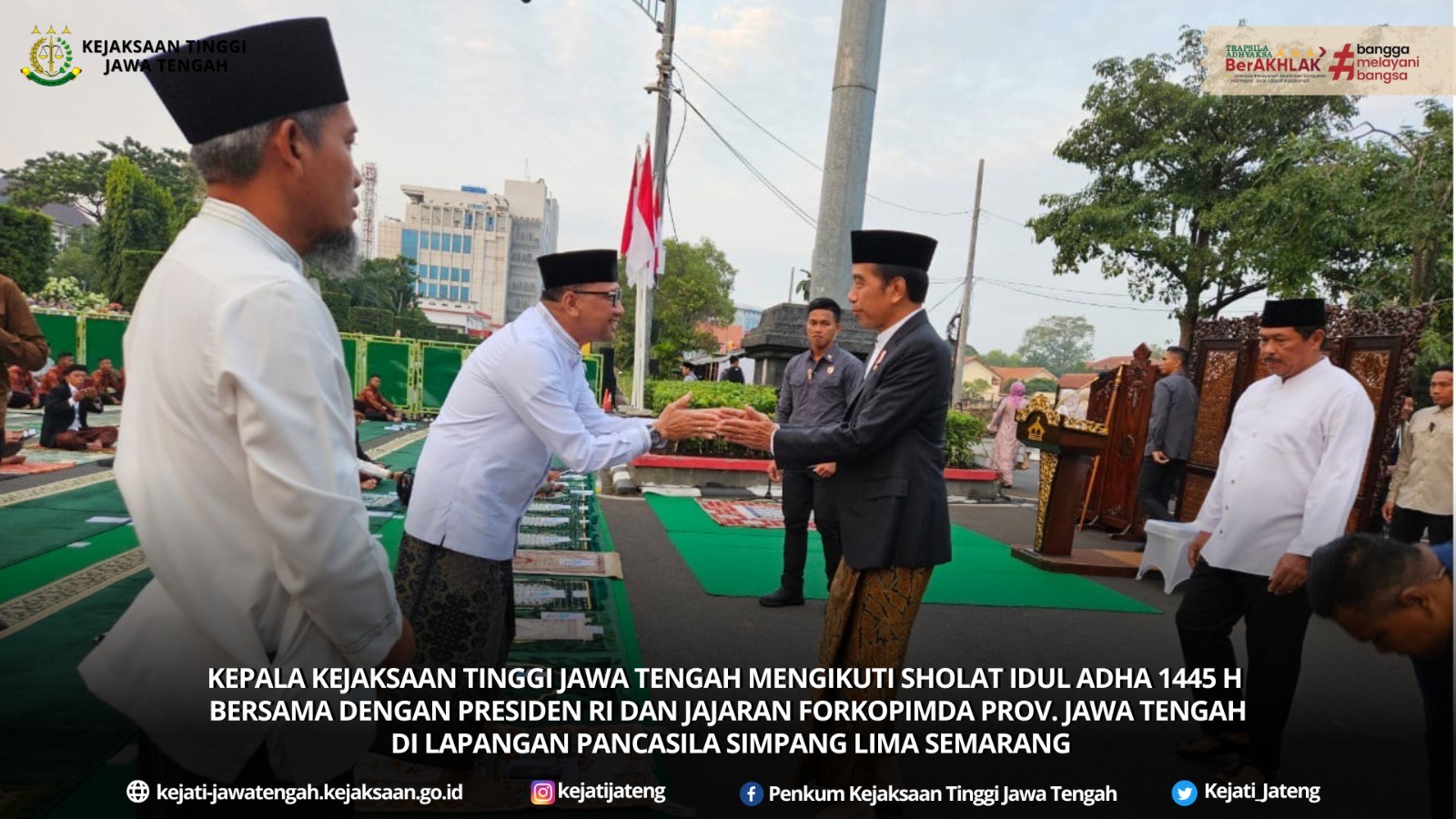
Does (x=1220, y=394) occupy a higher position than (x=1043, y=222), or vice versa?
(x=1043, y=222)

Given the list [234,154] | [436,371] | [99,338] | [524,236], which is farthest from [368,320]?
[524,236]

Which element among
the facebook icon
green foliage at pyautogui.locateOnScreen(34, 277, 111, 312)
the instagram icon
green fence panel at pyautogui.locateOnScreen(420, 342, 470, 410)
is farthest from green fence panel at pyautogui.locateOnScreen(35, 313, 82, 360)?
the facebook icon

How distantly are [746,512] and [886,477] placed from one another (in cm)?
548

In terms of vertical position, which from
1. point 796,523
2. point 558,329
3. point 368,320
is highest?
point 368,320

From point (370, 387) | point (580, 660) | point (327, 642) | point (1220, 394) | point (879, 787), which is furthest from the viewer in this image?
point (370, 387)

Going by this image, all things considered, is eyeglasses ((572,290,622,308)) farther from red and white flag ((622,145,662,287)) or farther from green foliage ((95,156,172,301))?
green foliage ((95,156,172,301))

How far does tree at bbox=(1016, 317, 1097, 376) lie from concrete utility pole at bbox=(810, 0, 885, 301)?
347ft

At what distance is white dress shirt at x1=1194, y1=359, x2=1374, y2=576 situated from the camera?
8.98 feet

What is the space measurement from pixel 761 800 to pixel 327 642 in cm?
185

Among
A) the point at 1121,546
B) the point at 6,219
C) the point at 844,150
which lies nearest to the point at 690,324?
the point at 6,219

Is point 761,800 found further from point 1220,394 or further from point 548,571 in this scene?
point 1220,394

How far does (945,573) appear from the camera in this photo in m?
6.04

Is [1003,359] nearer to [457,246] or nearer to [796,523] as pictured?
[457,246]

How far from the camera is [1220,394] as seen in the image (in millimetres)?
6883
